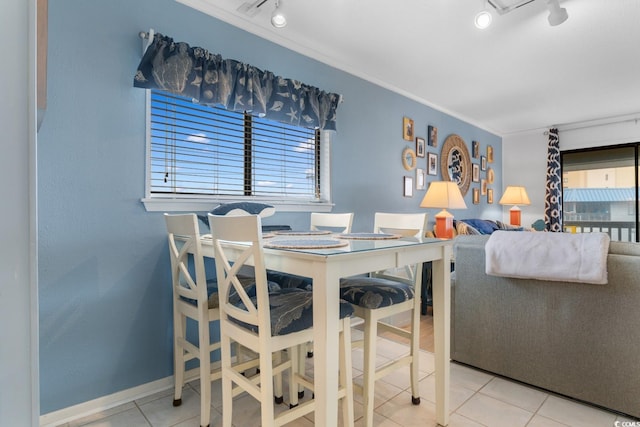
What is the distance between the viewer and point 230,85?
211 cm

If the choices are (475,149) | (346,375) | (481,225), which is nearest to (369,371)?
(346,375)

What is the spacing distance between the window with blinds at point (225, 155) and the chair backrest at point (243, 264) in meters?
0.84

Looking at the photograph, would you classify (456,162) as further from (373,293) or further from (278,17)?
(373,293)

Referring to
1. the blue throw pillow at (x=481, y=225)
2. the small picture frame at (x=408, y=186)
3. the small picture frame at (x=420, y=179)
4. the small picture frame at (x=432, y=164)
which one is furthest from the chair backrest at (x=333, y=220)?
the blue throw pillow at (x=481, y=225)

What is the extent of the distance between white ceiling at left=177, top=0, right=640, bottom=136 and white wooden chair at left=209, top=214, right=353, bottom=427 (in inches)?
63.6

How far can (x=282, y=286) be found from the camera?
201cm

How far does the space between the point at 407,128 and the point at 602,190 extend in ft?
11.9

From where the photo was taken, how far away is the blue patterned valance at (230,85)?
5.93 feet

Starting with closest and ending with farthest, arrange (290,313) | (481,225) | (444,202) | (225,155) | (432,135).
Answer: (290,313) → (225,155) → (444,202) → (432,135) → (481,225)

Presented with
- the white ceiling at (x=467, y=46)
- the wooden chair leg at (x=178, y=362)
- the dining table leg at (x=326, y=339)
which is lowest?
the wooden chair leg at (x=178, y=362)

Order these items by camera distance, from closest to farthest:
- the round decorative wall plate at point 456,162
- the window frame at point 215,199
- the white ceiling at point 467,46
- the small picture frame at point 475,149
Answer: the window frame at point 215,199 < the white ceiling at point 467,46 < the round decorative wall plate at point 456,162 < the small picture frame at point 475,149

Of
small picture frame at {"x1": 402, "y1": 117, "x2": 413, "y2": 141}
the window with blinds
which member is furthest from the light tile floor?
small picture frame at {"x1": 402, "y1": 117, "x2": 413, "y2": 141}

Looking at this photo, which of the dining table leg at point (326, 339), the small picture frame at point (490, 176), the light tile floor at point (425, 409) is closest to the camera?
the dining table leg at point (326, 339)

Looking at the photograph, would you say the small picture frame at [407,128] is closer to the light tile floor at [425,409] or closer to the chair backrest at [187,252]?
the light tile floor at [425,409]
